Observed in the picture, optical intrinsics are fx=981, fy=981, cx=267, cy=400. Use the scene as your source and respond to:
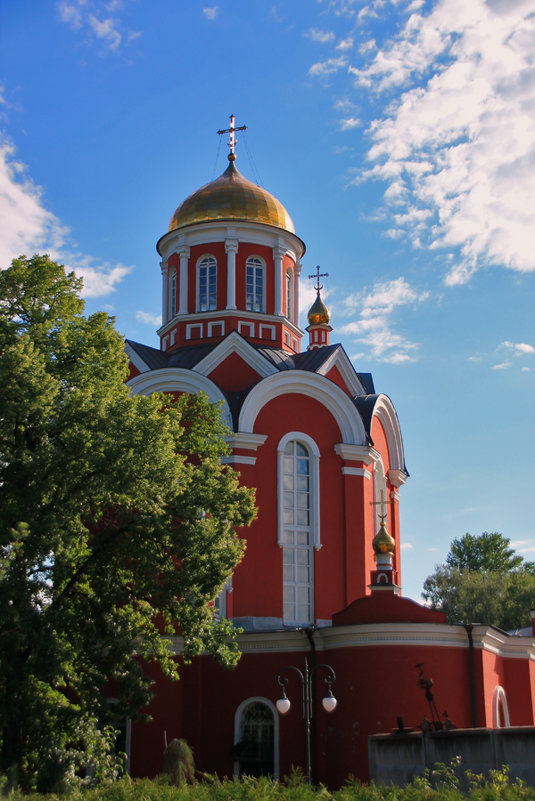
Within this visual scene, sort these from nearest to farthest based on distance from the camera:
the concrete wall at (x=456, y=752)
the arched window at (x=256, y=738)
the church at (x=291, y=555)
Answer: the concrete wall at (x=456, y=752), the church at (x=291, y=555), the arched window at (x=256, y=738)

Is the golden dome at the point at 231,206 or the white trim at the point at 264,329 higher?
the golden dome at the point at 231,206

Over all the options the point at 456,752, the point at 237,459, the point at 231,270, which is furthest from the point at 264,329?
the point at 456,752

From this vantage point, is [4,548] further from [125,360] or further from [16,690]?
[125,360]

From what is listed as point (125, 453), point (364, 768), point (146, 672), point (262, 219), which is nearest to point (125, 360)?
point (125, 453)

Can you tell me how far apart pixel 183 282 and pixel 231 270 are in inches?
51.5

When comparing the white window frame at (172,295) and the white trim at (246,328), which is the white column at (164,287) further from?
the white trim at (246,328)

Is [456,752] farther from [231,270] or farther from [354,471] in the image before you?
[231,270]

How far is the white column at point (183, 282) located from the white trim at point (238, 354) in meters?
2.46

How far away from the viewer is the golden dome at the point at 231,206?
2505cm

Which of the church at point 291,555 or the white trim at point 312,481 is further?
the white trim at point 312,481

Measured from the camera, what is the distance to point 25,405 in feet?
46.1

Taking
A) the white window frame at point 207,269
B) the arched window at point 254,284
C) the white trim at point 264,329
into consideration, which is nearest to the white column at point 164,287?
the white window frame at point 207,269

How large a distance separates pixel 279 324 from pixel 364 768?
11.3m

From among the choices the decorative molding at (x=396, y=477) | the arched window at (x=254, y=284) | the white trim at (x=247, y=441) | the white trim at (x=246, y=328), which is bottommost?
the white trim at (x=247, y=441)
